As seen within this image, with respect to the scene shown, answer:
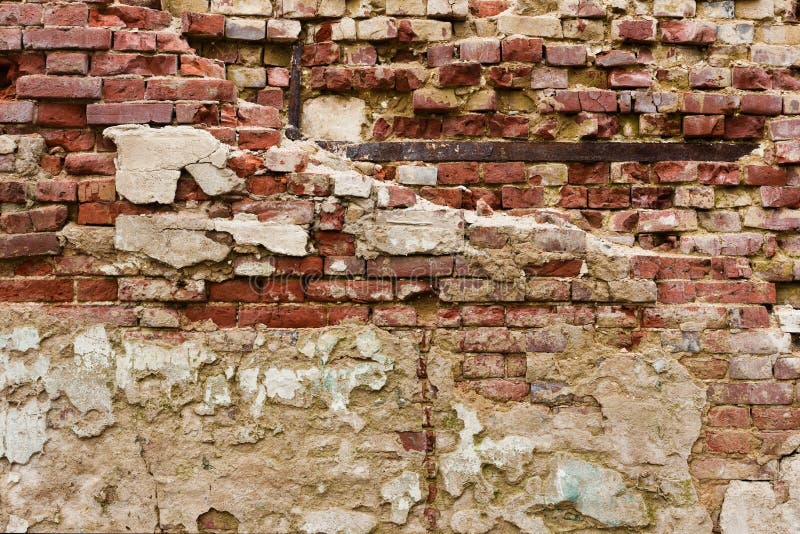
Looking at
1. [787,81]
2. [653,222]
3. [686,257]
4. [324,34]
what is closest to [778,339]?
[686,257]

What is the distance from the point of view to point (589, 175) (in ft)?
7.21

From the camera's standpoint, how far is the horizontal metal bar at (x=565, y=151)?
218cm

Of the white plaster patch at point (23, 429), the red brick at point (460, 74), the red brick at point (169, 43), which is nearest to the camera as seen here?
the white plaster patch at point (23, 429)

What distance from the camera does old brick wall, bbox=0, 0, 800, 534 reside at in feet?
6.54

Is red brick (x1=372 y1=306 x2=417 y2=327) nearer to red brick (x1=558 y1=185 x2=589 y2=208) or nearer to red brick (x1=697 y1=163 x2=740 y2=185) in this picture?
red brick (x1=558 y1=185 x2=589 y2=208)

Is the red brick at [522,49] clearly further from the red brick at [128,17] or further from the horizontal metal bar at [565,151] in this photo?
the red brick at [128,17]

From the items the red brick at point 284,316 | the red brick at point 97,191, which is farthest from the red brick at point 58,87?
the red brick at point 284,316

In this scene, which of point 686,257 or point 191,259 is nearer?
point 191,259

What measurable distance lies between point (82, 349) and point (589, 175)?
1802mm

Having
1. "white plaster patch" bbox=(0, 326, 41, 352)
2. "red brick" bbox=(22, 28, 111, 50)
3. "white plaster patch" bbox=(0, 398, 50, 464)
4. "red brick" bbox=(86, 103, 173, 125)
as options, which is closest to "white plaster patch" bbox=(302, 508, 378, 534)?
"white plaster patch" bbox=(0, 398, 50, 464)

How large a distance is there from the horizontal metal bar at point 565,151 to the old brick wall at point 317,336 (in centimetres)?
11

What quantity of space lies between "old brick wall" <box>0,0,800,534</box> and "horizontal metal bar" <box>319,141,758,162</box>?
106mm

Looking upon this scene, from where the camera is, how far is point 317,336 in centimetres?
203

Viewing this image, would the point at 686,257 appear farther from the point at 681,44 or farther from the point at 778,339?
the point at 681,44
